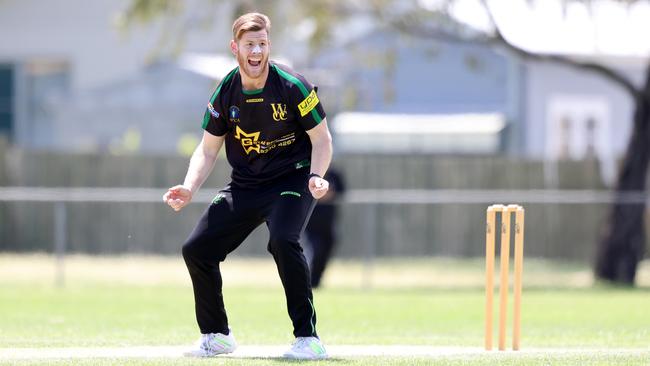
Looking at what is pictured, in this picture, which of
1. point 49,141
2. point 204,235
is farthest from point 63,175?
point 204,235

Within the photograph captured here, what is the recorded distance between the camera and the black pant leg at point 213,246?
8586mm

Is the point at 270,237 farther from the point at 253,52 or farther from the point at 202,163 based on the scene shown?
the point at 253,52

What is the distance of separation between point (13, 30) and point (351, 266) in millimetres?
19024

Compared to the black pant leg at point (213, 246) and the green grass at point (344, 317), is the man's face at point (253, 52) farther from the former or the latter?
the green grass at point (344, 317)

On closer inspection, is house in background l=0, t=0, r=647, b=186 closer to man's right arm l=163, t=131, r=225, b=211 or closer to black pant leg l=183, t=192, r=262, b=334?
man's right arm l=163, t=131, r=225, b=211

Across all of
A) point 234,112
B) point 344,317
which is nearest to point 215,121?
point 234,112

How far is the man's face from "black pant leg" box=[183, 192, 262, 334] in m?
0.88

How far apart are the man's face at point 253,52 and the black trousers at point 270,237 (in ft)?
2.52

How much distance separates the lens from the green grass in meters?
10.2

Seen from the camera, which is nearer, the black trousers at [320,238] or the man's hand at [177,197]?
the man's hand at [177,197]

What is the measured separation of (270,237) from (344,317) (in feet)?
20.5

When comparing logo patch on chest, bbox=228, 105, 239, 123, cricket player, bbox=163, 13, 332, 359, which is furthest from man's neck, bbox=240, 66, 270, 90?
logo patch on chest, bbox=228, 105, 239, 123

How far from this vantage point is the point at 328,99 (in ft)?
107

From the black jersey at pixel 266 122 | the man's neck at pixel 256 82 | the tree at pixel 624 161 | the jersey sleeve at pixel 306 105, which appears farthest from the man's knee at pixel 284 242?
the tree at pixel 624 161
